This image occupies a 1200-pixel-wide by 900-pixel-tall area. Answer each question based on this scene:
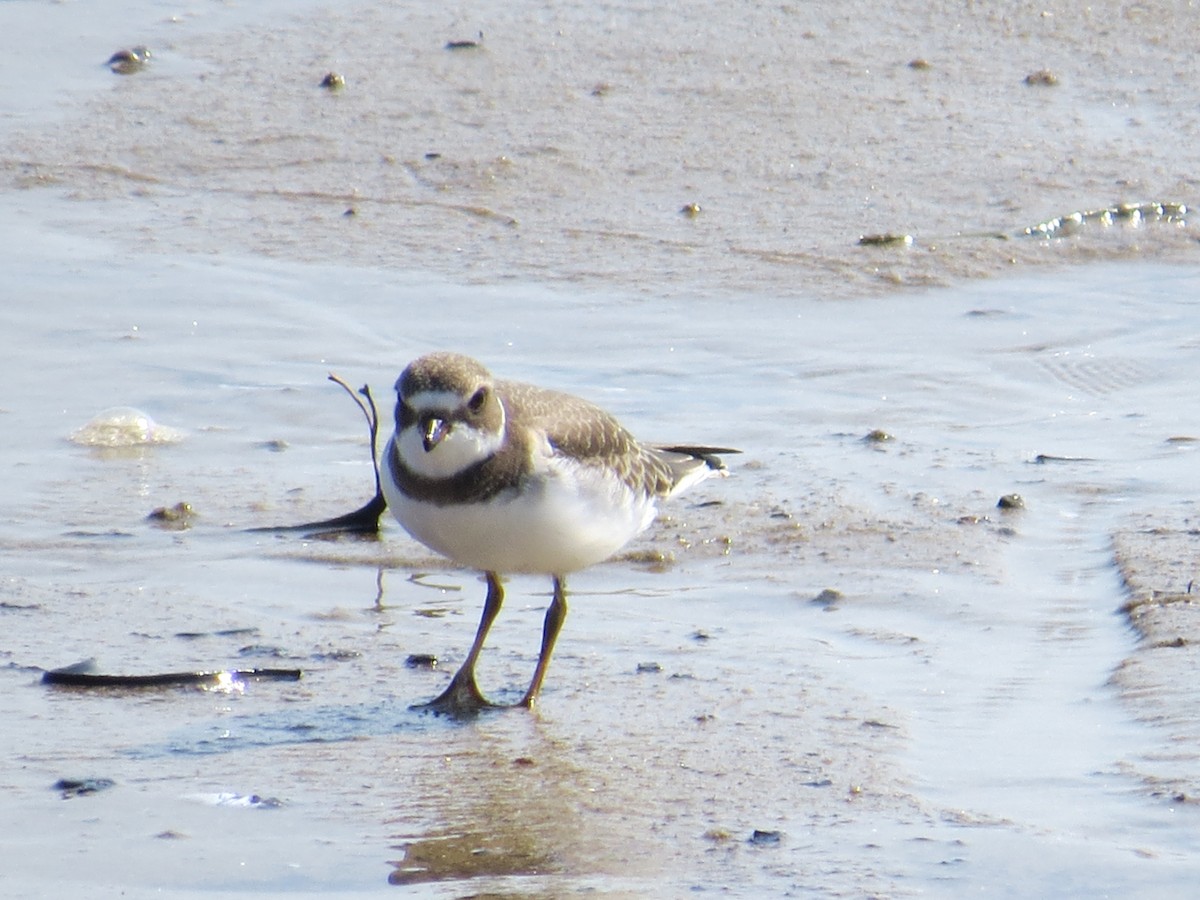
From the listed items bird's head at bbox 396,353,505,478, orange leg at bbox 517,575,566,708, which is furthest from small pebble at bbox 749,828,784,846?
bird's head at bbox 396,353,505,478

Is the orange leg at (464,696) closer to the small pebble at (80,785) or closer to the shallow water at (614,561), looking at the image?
the shallow water at (614,561)

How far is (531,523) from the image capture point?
4.24 m

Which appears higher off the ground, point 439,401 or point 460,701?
point 439,401

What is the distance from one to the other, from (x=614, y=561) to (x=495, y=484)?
47.6 inches

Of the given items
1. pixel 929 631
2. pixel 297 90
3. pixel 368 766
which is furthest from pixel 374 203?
pixel 368 766

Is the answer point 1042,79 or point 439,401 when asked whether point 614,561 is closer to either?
point 439,401

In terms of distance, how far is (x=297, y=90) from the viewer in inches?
385

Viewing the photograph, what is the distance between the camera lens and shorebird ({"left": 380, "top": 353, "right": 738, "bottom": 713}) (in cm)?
416

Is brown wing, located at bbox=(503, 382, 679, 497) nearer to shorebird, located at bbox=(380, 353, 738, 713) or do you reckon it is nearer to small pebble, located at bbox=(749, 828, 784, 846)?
shorebird, located at bbox=(380, 353, 738, 713)

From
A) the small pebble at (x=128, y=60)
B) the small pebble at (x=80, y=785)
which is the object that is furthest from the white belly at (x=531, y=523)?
the small pebble at (x=128, y=60)

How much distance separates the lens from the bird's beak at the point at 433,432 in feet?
13.4

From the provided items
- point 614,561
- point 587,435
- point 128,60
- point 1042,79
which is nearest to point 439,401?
point 587,435

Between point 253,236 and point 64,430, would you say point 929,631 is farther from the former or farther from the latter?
point 253,236

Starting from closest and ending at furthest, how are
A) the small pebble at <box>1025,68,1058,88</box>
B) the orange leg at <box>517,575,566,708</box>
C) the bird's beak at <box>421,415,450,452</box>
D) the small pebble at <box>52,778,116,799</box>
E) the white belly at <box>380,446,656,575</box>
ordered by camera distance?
1. the small pebble at <box>52,778,116,799</box>
2. the bird's beak at <box>421,415,450,452</box>
3. the white belly at <box>380,446,656,575</box>
4. the orange leg at <box>517,575,566,708</box>
5. the small pebble at <box>1025,68,1058,88</box>
